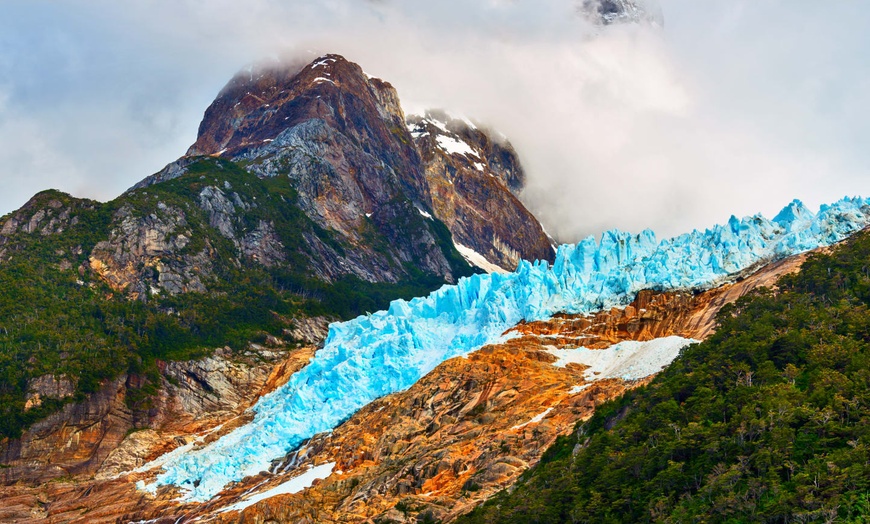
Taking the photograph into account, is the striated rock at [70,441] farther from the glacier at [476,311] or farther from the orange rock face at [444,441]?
the glacier at [476,311]

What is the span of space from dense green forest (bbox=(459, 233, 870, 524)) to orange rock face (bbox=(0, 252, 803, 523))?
29.0 feet

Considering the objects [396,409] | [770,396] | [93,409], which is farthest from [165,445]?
[770,396]

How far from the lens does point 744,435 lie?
212ft

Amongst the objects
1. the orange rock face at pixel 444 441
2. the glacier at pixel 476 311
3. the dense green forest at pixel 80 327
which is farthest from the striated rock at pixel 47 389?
the glacier at pixel 476 311

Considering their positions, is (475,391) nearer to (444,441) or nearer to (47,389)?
(444,441)

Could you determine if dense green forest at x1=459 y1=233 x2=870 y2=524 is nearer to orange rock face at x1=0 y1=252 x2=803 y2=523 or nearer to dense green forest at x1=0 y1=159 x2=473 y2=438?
orange rock face at x1=0 y1=252 x2=803 y2=523

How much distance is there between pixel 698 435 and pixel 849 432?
11451mm

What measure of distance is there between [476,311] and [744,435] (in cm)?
8044

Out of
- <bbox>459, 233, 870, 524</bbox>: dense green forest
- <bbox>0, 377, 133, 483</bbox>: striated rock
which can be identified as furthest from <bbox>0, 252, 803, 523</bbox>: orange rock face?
<bbox>459, 233, 870, 524</bbox>: dense green forest

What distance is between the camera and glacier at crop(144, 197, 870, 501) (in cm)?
12444

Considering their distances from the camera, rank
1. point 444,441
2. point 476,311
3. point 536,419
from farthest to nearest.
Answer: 1. point 476,311
2. point 444,441
3. point 536,419

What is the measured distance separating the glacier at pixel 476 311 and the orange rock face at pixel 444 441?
366cm

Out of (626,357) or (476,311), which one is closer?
(626,357)

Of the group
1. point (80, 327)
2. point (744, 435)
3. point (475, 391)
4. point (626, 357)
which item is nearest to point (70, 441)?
point (80, 327)
